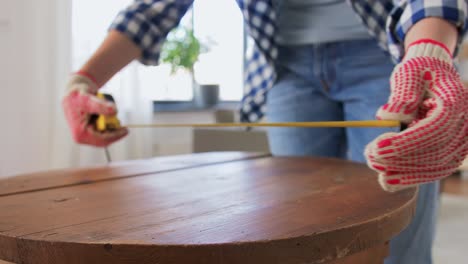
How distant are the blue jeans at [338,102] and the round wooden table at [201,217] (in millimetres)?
152

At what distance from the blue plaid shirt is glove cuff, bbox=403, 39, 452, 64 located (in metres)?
0.11

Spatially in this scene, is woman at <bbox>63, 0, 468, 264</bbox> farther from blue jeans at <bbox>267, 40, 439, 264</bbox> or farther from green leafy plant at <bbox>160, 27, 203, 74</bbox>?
green leafy plant at <bbox>160, 27, 203, 74</bbox>

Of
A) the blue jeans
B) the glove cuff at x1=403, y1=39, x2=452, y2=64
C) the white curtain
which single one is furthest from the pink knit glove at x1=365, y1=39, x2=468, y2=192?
the white curtain

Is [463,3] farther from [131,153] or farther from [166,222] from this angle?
[131,153]

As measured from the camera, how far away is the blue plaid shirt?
2.68ft

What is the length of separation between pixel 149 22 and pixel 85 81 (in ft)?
0.65

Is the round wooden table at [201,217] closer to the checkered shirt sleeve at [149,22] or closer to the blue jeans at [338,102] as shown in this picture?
the blue jeans at [338,102]

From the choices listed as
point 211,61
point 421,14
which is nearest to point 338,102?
point 421,14

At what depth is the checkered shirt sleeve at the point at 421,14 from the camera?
0.65 meters

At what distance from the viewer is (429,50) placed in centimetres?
60

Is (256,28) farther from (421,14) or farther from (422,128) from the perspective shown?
(422,128)

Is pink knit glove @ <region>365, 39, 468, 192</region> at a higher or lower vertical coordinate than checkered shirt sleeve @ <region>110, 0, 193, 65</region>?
lower

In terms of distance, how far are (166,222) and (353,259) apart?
0.68ft

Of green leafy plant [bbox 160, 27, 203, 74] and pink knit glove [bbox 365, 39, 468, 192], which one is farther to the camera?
green leafy plant [bbox 160, 27, 203, 74]
